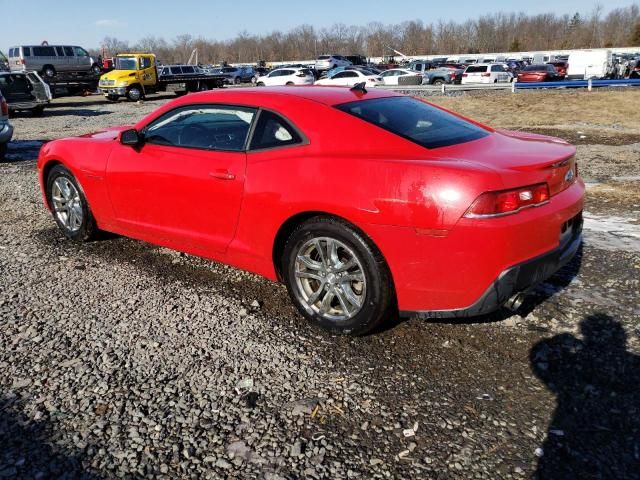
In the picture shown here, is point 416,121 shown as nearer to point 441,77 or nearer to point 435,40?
point 441,77

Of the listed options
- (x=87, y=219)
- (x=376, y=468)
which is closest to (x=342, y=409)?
(x=376, y=468)

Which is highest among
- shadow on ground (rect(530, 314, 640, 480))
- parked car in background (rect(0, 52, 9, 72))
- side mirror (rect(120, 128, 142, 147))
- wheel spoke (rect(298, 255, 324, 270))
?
parked car in background (rect(0, 52, 9, 72))

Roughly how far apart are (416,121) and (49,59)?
103ft

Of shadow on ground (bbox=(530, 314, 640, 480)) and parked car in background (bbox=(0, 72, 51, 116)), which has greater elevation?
parked car in background (bbox=(0, 72, 51, 116))

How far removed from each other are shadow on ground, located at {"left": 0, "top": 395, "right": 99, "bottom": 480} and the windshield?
2729 cm

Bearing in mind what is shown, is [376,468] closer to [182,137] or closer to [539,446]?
[539,446]

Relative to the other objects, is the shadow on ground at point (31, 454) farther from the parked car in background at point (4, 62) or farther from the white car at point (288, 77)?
the white car at point (288, 77)

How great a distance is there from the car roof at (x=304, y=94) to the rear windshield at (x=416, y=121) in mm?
90

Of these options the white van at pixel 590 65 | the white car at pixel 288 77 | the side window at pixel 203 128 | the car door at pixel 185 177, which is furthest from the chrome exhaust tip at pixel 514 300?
the white van at pixel 590 65

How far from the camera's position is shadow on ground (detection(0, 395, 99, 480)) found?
89.2 inches

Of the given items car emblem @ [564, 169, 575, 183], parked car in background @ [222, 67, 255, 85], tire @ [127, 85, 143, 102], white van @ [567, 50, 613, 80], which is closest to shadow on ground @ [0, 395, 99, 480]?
car emblem @ [564, 169, 575, 183]

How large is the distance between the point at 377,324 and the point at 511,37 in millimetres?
147465

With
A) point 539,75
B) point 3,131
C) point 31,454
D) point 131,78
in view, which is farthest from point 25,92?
point 539,75

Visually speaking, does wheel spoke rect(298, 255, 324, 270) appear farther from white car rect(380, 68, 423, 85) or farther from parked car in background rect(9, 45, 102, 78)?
white car rect(380, 68, 423, 85)
